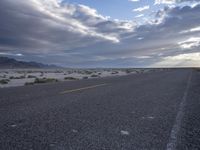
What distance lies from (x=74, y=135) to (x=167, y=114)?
107 inches

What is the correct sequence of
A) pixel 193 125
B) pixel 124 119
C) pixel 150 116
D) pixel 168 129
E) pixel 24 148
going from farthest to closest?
pixel 150 116 → pixel 124 119 → pixel 193 125 → pixel 168 129 → pixel 24 148

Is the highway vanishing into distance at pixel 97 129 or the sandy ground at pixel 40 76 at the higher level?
the highway vanishing into distance at pixel 97 129

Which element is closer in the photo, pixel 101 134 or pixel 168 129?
pixel 101 134

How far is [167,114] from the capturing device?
Answer: 5527 mm

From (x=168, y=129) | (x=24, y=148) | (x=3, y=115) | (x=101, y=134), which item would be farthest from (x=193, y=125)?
(x=3, y=115)

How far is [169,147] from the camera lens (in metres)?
3.21

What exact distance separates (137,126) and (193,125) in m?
1.14

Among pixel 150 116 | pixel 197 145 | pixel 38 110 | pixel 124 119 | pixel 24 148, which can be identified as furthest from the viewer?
pixel 38 110

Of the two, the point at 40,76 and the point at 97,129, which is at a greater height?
the point at 97,129

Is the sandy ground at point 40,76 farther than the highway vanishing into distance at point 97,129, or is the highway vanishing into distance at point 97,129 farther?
the sandy ground at point 40,76

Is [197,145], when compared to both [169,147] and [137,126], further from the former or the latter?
[137,126]

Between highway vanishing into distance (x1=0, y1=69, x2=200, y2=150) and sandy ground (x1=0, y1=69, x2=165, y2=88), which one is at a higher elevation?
highway vanishing into distance (x1=0, y1=69, x2=200, y2=150)

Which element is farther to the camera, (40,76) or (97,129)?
(40,76)

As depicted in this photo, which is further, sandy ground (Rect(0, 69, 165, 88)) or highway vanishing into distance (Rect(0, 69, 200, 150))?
sandy ground (Rect(0, 69, 165, 88))
